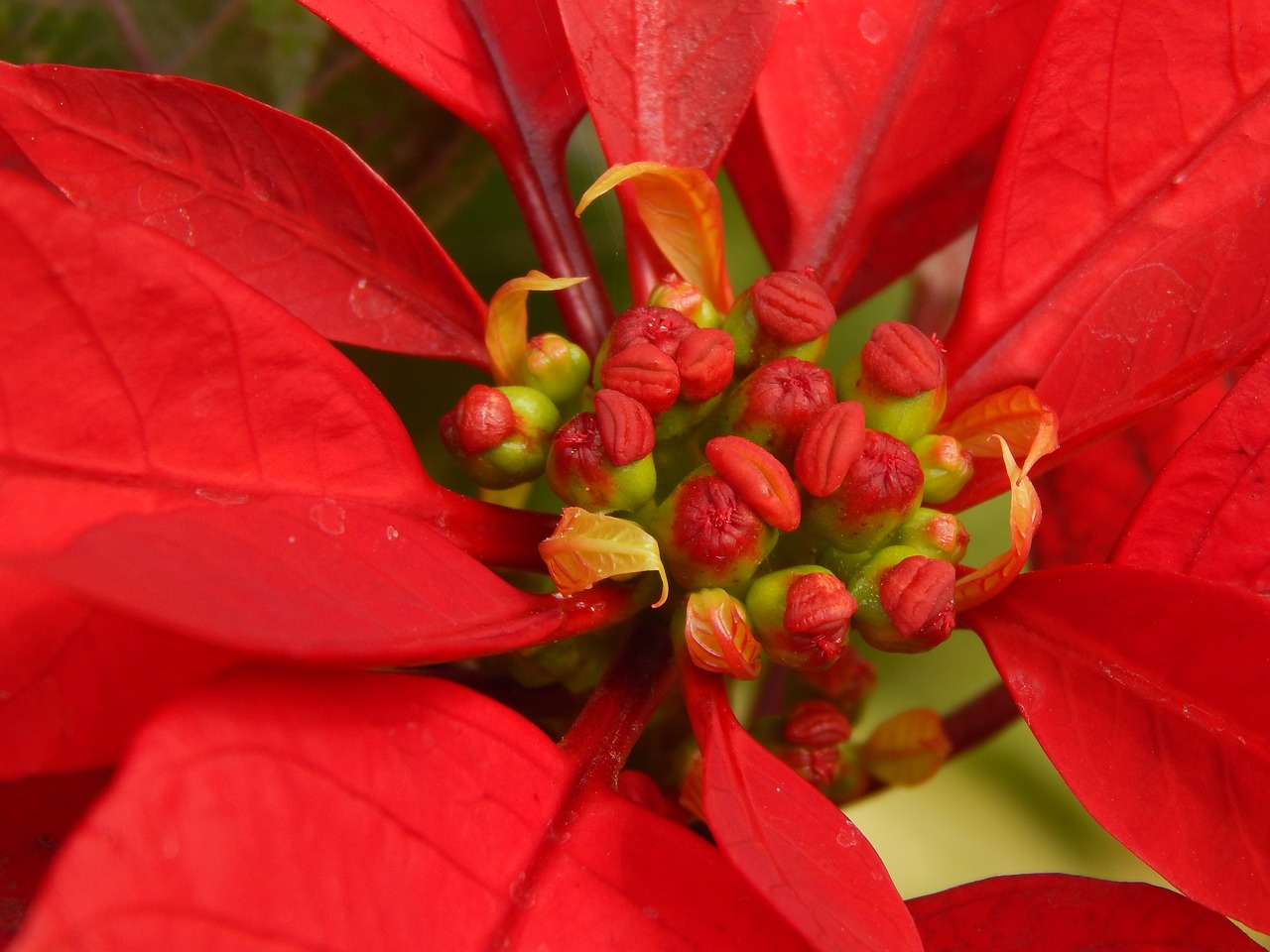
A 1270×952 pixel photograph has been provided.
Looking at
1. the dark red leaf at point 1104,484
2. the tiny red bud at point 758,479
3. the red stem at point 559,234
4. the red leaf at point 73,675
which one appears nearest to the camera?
the red leaf at point 73,675

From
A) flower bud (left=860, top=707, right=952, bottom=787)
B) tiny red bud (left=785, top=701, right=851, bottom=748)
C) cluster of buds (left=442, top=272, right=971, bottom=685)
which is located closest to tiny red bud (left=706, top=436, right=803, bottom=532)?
cluster of buds (left=442, top=272, right=971, bottom=685)

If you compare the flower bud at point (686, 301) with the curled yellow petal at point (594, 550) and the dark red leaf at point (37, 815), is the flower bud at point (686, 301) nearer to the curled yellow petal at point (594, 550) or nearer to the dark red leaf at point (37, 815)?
the curled yellow petal at point (594, 550)

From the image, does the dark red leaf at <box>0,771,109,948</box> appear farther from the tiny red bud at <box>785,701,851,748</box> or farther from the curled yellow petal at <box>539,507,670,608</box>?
the tiny red bud at <box>785,701,851,748</box>

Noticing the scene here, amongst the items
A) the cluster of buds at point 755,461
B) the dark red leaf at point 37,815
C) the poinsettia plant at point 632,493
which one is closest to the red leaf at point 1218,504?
the poinsettia plant at point 632,493

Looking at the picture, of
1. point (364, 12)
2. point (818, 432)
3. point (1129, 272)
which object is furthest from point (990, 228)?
point (364, 12)

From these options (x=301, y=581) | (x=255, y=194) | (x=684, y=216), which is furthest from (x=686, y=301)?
(x=301, y=581)

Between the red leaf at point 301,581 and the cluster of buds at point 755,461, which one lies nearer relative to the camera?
the red leaf at point 301,581

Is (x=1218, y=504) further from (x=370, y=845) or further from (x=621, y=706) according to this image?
(x=370, y=845)
